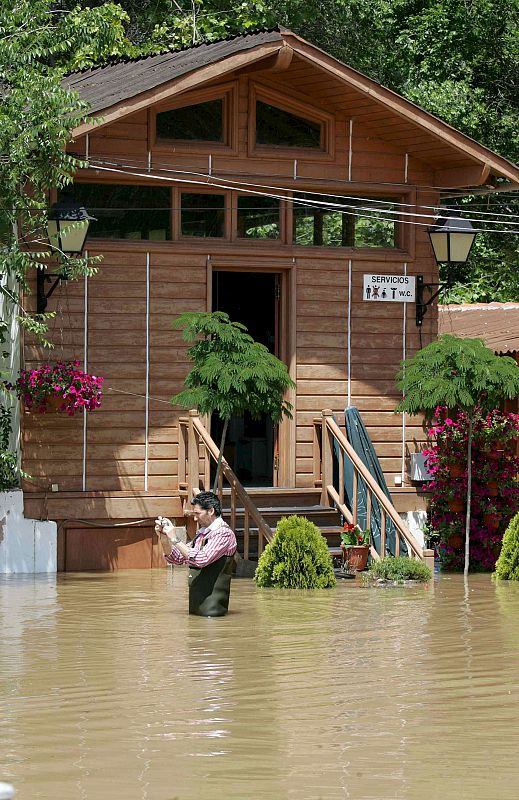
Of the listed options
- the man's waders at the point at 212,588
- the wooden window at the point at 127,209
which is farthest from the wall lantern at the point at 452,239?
the man's waders at the point at 212,588

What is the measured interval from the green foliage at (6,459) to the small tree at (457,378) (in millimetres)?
4569

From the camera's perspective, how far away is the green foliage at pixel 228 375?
604 inches

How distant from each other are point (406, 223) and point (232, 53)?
11.1 ft

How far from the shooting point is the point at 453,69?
27500 mm

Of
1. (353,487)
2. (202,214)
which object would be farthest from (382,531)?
(202,214)

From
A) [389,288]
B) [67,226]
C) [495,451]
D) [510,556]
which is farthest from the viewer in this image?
[389,288]

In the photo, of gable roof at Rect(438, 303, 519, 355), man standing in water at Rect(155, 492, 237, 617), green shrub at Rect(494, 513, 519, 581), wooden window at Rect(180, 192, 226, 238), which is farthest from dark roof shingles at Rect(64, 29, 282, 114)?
green shrub at Rect(494, 513, 519, 581)

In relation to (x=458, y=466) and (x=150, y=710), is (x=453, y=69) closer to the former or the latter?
(x=458, y=466)

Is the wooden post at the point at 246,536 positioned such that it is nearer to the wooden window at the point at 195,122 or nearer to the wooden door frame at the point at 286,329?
the wooden door frame at the point at 286,329

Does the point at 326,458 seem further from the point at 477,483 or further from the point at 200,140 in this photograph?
the point at 200,140

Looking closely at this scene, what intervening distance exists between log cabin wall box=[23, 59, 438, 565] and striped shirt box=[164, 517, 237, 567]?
3.93 meters

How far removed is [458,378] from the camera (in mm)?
16656

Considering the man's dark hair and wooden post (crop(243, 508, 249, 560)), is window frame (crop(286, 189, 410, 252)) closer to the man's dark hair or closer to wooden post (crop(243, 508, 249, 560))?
wooden post (crop(243, 508, 249, 560))

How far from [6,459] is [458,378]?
205 inches
